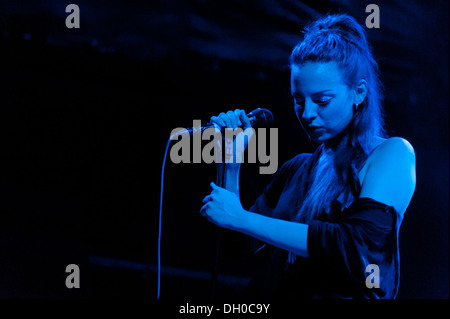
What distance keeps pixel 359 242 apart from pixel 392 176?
178 millimetres

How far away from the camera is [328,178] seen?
1.35 m

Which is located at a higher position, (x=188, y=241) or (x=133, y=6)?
(x=133, y=6)

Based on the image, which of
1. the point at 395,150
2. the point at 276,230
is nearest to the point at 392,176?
the point at 395,150

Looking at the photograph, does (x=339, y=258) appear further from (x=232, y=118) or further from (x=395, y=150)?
(x=232, y=118)

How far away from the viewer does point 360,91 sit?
131 cm

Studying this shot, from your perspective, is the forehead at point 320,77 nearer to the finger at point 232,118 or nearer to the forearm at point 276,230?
the finger at point 232,118

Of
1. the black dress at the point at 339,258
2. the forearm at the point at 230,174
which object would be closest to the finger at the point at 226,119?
the forearm at the point at 230,174

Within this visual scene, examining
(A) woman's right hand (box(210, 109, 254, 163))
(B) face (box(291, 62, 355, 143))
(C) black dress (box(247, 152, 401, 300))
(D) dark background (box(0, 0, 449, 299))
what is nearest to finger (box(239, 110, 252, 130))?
(A) woman's right hand (box(210, 109, 254, 163))

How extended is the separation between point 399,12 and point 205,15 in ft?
2.24

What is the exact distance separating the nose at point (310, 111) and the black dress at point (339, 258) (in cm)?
22

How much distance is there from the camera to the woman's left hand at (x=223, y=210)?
3.97 feet
